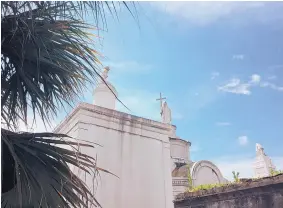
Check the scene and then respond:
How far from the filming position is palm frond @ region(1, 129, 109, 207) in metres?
2.40

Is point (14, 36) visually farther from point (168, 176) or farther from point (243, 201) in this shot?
point (168, 176)

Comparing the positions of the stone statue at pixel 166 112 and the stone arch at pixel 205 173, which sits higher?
the stone statue at pixel 166 112

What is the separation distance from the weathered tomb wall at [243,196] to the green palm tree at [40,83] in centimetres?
318

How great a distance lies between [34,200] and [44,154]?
1.28ft

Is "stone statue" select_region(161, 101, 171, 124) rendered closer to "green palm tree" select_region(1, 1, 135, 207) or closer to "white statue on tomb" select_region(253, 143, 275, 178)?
"white statue on tomb" select_region(253, 143, 275, 178)

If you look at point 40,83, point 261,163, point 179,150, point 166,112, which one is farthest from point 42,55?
point 179,150

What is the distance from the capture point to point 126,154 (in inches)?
291

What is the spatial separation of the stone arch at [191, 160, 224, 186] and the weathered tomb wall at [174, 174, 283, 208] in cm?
524

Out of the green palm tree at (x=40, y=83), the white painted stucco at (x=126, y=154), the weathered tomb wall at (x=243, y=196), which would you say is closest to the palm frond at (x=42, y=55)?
the green palm tree at (x=40, y=83)

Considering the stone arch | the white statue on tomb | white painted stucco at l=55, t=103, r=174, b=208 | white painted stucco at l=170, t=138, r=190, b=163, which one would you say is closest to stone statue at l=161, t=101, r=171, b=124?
white painted stucco at l=170, t=138, r=190, b=163

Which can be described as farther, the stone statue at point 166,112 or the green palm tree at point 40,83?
the stone statue at point 166,112

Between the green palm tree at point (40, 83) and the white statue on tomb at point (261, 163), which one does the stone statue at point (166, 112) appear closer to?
the white statue on tomb at point (261, 163)

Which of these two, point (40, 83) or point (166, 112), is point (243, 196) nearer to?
point (40, 83)

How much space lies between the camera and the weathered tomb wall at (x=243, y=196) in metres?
4.78
